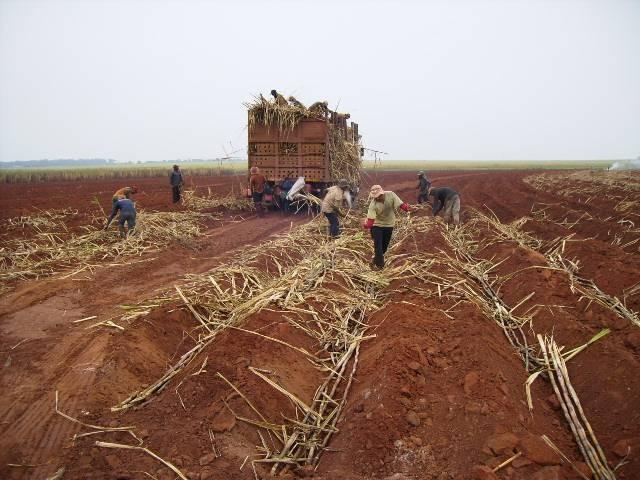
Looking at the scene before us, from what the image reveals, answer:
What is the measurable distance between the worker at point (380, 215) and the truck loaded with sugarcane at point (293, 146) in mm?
5521

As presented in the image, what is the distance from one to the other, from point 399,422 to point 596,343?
253 cm

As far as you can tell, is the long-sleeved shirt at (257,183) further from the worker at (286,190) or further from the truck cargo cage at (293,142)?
Result: the worker at (286,190)

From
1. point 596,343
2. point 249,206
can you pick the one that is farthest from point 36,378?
point 249,206

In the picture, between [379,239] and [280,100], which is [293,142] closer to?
[280,100]

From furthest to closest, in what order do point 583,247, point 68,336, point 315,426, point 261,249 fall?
point 261,249
point 583,247
point 68,336
point 315,426

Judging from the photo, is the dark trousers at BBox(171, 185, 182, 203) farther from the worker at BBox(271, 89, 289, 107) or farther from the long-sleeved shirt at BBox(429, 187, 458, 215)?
the long-sleeved shirt at BBox(429, 187, 458, 215)

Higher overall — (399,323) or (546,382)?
(399,323)

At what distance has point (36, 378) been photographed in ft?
14.9

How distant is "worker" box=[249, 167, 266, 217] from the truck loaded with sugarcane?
0.12m

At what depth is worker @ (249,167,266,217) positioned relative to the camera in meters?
13.3

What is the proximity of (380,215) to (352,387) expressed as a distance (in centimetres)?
355

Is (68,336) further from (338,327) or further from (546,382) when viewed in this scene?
(546,382)

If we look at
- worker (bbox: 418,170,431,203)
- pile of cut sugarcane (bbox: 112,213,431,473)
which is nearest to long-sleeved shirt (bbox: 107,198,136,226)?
pile of cut sugarcane (bbox: 112,213,431,473)

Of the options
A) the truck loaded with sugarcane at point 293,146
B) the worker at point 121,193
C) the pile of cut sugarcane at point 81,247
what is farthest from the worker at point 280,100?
the worker at point 121,193
